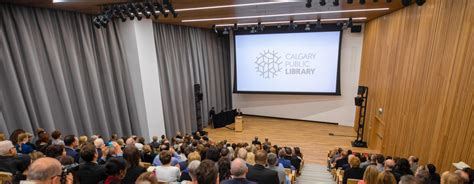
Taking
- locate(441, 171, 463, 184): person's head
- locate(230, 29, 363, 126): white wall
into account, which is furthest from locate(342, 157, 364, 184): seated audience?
locate(230, 29, 363, 126): white wall

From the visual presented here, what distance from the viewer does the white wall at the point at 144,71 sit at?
6.78m

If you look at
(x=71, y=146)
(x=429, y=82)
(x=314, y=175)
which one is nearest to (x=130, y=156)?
(x=71, y=146)

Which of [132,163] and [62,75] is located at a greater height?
[62,75]

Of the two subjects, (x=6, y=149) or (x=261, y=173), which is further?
(x=6, y=149)

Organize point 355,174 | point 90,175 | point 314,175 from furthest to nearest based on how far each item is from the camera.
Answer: point 314,175
point 355,174
point 90,175

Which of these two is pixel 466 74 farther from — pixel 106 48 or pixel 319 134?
pixel 106 48

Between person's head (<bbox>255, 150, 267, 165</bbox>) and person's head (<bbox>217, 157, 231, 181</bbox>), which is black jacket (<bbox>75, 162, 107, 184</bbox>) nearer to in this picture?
person's head (<bbox>217, 157, 231, 181</bbox>)

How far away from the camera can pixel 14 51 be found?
4.72 m

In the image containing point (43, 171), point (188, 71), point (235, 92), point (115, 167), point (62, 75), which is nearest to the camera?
point (43, 171)

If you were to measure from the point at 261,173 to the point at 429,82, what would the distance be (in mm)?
3986

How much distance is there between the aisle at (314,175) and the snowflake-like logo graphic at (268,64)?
4900 millimetres

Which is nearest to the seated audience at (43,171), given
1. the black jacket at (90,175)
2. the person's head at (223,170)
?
the black jacket at (90,175)

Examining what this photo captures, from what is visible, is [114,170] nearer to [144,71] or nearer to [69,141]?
[69,141]

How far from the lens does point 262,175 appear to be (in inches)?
117
